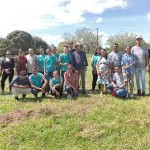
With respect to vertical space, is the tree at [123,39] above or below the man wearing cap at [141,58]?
above

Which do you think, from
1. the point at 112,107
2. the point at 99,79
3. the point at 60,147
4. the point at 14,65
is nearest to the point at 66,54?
the point at 99,79

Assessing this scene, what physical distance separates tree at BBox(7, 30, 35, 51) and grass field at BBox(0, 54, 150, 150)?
3606 centimetres

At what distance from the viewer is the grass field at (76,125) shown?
8.43 meters

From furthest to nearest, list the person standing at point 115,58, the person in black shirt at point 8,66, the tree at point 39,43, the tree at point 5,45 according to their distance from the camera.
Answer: the tree at point 39,43 → the tree at point 5,45 → the person in black shirt at point 8,66 → the person standing at point 115,58

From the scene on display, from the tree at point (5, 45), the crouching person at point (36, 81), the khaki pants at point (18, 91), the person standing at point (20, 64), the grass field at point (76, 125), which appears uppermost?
the tree at point (5, 45)

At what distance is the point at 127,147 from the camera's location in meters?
8.10

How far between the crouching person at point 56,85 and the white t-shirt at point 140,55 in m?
3.02

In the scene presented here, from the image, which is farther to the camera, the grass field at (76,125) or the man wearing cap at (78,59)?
the man wearing cap at (78,59)

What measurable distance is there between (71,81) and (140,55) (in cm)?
281

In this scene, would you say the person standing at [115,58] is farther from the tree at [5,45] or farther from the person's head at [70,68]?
the tree at [5,45]

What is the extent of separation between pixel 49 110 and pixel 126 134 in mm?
2804

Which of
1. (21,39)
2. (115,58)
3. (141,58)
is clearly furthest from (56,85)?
(21,39)

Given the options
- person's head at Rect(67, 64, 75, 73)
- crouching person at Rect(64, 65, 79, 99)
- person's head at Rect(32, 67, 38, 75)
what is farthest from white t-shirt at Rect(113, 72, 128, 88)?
person's head at Rect(32, 67, 38, 75)

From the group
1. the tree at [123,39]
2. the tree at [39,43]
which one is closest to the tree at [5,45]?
the tree at [39,43]
